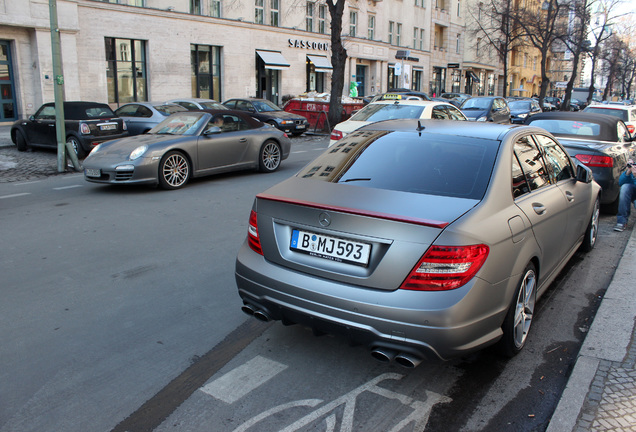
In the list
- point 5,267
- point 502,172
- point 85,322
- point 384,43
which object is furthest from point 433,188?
point 384,43

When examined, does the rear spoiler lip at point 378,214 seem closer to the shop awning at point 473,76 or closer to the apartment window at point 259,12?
the apartment window at point 259,12

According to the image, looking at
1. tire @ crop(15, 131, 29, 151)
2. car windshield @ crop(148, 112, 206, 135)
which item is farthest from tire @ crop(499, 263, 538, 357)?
A: tire @ crop(15, 131, 29, 151)

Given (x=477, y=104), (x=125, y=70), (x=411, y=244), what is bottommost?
(x=411, y=244)

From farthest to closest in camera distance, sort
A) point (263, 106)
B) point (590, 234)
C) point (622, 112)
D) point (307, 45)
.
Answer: point (307, 45) → point (263, 106) → point (622, 112) → point (590, 234)

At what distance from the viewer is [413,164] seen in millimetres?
3828

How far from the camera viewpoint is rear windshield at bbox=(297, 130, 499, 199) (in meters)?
3.57

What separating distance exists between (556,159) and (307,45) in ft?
115

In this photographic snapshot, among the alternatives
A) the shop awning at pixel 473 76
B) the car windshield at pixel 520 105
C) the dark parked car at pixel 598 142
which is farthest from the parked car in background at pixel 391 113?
the shop awning at pixel 473 76

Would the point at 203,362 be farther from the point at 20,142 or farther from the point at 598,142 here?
the point at 20,142

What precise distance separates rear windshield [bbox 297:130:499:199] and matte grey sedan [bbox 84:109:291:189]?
235 inches

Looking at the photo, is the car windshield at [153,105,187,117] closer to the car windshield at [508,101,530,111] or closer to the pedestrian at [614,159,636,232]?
the pedestrian at [614,159,636,232]

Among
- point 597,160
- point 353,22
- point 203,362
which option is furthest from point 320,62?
point 203,362

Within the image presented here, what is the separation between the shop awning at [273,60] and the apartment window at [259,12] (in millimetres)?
1885

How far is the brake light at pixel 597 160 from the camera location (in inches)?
309
